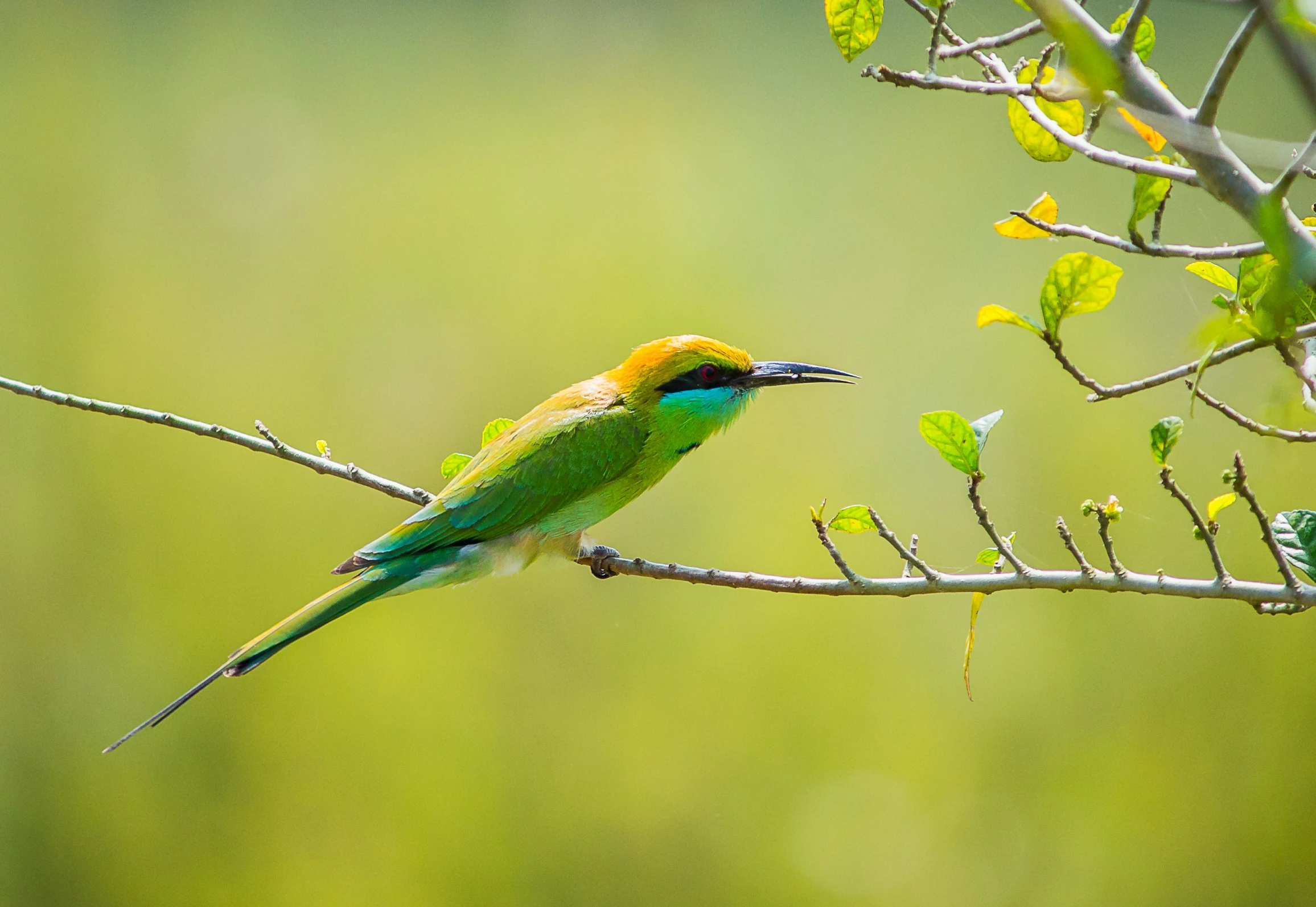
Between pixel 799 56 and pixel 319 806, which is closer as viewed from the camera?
pixel 319 806

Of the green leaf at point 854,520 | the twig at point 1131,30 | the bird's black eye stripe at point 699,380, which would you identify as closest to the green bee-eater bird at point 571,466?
the bird's black eye stripe at point 699,380

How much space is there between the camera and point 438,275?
3.11 metres

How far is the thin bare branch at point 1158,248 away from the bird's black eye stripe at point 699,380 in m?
0.94

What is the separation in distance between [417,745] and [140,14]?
2366mm

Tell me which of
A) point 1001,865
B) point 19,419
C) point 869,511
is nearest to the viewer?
point 869,511

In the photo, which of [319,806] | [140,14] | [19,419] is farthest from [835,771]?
[140,14]

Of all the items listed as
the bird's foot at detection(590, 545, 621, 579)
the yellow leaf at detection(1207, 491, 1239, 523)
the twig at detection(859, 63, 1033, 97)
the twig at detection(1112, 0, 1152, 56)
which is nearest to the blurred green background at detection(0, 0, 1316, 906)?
the bird's foot at detection(590, 545, 621, 579)

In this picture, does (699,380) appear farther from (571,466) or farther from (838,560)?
(838,560)

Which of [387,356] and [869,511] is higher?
[387,356]

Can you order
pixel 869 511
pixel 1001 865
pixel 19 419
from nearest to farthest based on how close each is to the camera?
pixel 869 511
pixel 1001 865
pixel 19 419

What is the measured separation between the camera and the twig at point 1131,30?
2.11 ft

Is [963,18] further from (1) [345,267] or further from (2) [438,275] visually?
(1) [345,267]

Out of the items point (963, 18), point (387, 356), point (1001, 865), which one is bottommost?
point (1001, 865)

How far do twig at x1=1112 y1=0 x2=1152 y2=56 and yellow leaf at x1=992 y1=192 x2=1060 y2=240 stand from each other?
245mm
